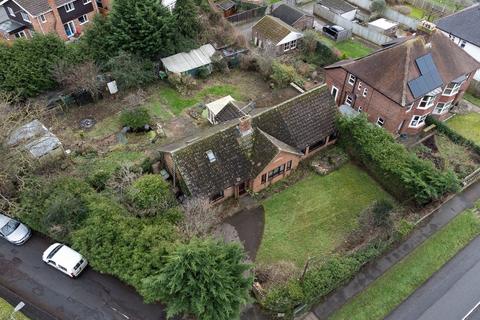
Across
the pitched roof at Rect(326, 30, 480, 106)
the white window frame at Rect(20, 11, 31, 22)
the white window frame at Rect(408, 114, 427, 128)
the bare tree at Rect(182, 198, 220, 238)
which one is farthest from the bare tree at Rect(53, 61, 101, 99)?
the white window frame at Rect(408, 114, 427, 128)

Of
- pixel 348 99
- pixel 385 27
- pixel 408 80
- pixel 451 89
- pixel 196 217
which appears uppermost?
pixel 408 80

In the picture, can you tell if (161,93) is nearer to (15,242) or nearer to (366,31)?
(15,242)

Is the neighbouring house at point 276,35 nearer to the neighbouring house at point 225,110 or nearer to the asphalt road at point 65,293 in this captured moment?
the neighbouring house at point 225,110

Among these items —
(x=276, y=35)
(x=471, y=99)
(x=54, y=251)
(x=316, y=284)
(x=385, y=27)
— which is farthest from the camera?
(x=385, y=27)

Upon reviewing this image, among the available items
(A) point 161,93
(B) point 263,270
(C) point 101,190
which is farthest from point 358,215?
(A) point 161,93

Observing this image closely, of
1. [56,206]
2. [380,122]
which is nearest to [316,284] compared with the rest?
[56,206]

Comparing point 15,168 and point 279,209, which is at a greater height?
point 15,168

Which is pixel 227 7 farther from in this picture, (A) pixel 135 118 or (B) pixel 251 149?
(B) pixel 251 149

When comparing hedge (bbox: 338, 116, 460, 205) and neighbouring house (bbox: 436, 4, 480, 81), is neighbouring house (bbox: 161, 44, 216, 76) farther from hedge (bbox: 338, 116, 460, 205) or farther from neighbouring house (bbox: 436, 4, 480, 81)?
neighbouring house (bbox: 436, 4, 480, 81)
